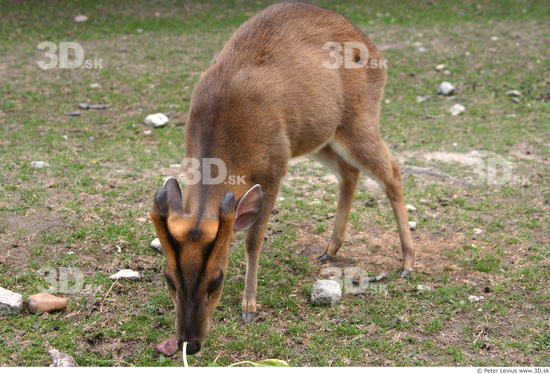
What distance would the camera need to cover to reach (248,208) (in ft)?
14.1

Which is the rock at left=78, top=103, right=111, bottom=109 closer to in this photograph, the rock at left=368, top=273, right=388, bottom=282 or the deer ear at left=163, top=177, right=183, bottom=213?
the rock at left=368, top=273, right=388, bottom=282

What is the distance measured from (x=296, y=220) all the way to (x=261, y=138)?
2154 mm

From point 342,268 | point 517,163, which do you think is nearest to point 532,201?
point 517,163

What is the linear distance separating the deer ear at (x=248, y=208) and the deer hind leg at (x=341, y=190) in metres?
1.88

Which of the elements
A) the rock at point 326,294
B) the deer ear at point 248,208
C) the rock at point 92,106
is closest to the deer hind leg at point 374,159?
the rock at point 326,294

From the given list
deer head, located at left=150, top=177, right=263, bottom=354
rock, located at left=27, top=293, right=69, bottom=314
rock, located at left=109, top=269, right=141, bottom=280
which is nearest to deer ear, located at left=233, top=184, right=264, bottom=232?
deer head, located at left=150, top=177, right=263, bottom=354

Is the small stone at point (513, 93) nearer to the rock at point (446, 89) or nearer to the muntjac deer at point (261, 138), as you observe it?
the rock at point (446, 89)

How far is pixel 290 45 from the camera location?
539 centimetres

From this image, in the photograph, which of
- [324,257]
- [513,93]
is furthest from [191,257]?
[513,93]

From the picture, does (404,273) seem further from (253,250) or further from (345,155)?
(253,250)

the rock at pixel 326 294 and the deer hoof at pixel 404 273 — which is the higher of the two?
the rock at pixel 326 294

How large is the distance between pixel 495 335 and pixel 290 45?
299 cm

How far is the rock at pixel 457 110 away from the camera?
396 inches

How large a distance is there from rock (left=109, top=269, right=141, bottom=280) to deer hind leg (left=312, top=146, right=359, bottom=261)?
1.86 metres
